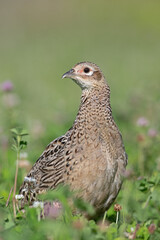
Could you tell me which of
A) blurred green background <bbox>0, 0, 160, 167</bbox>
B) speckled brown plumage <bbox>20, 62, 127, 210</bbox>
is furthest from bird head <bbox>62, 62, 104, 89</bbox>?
blurred green background <bbox>0, 0, 160, 167</bbox>

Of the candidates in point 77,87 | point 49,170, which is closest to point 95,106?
point 49,170

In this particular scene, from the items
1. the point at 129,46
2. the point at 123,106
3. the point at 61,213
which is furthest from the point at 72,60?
the point at 61,213

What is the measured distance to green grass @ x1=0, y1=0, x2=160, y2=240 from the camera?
3668 millimetres

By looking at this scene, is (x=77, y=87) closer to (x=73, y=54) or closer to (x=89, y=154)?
(x=73, y=54)

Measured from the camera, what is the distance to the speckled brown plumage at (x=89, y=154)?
4.36 metres

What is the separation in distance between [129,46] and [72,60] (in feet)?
16.6

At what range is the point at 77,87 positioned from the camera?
14.7 metres

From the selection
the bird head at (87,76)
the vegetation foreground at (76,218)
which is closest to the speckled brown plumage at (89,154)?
the bird head at (87,76)

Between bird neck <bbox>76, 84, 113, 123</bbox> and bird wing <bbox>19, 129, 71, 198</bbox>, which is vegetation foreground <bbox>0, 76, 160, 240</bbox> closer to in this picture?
bird wing <bbox>19, 129, 71, 198</bbox>

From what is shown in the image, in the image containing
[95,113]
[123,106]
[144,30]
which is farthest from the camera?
[144,30]

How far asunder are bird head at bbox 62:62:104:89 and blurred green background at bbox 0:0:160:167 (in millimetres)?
2449

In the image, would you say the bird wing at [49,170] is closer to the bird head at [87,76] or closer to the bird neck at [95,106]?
the bird neck at [95,106]

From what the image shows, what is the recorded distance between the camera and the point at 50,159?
4746mm

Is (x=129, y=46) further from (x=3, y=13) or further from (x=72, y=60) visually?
(x=3, y=13)
